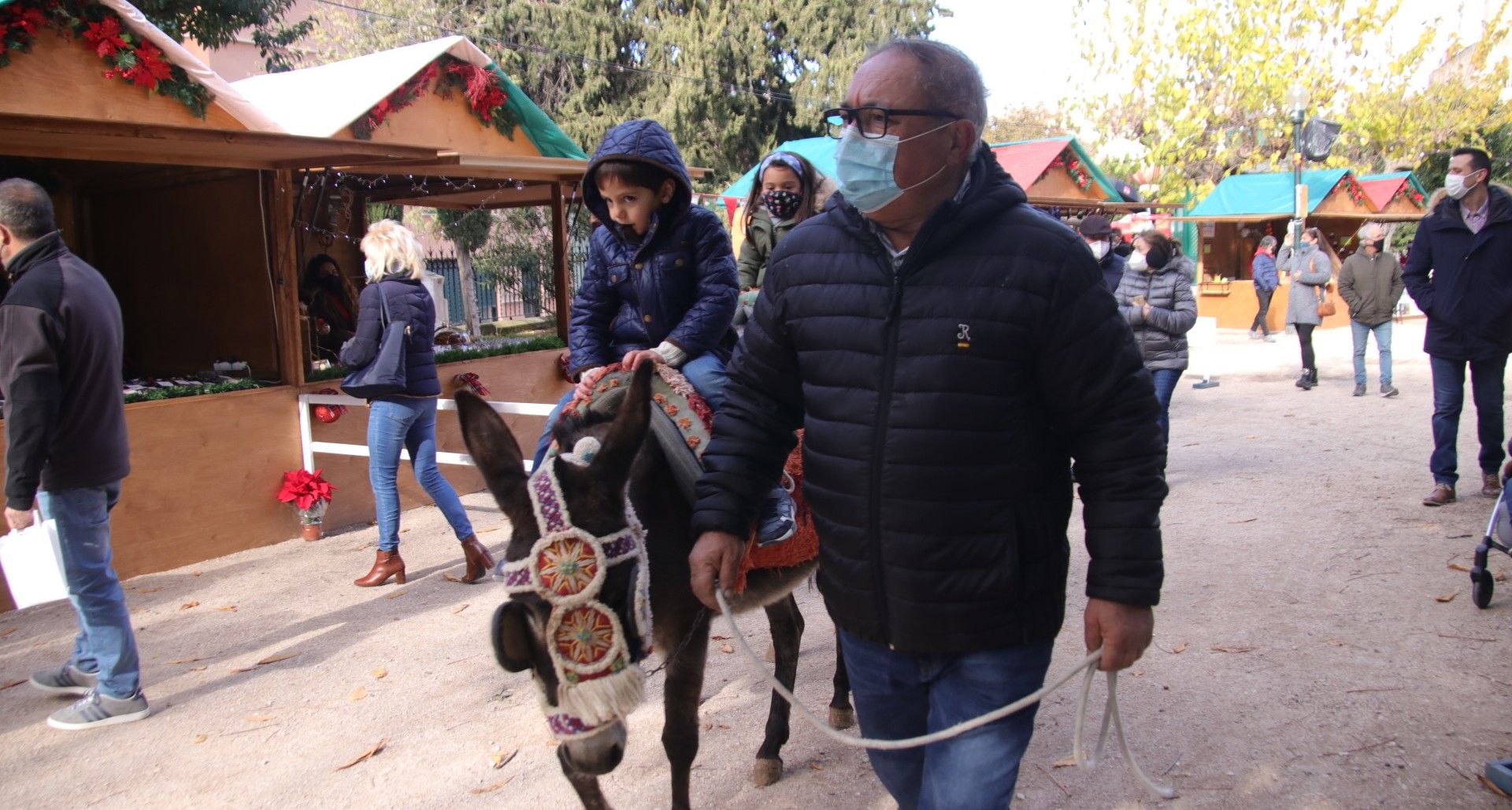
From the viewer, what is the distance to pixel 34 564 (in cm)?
401

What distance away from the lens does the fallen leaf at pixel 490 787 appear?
3.65m

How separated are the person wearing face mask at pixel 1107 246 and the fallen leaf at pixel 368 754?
5648 mm

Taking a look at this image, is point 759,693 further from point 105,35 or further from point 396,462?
point 105,35

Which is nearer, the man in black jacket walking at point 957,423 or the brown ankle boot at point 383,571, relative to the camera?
the man in black jacket walking at point 957,423

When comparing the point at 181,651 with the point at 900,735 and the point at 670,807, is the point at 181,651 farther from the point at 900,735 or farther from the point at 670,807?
the point at 900,735

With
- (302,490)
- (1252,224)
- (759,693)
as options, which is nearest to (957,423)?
(759,693)

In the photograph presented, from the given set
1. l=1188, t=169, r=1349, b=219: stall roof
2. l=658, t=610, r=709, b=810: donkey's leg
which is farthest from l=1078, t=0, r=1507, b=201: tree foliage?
l=658, t=610, r=709, b=810: donkey's leg

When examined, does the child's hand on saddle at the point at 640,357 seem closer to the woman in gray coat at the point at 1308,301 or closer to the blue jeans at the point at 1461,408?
the blue jeans at the point at 1461,408

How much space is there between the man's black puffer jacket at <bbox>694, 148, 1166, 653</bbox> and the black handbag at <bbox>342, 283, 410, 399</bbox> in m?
4.23

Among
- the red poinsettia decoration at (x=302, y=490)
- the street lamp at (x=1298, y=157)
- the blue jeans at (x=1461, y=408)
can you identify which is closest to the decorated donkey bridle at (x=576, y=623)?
the red poinsettia decoration at (x=302, y=490)

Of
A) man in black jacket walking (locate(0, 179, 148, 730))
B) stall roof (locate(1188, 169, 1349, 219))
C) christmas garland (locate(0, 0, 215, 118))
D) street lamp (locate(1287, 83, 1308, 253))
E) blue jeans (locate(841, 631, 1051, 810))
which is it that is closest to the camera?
blue jeans (locate(841, 631, 1051, 810))

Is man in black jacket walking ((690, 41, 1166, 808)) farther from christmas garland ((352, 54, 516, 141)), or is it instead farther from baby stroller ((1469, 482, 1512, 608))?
christmas garland ((352, 54, 516, 141))

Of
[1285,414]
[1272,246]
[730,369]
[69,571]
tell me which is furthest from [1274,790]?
[1272,246]

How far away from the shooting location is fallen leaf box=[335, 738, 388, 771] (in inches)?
154
